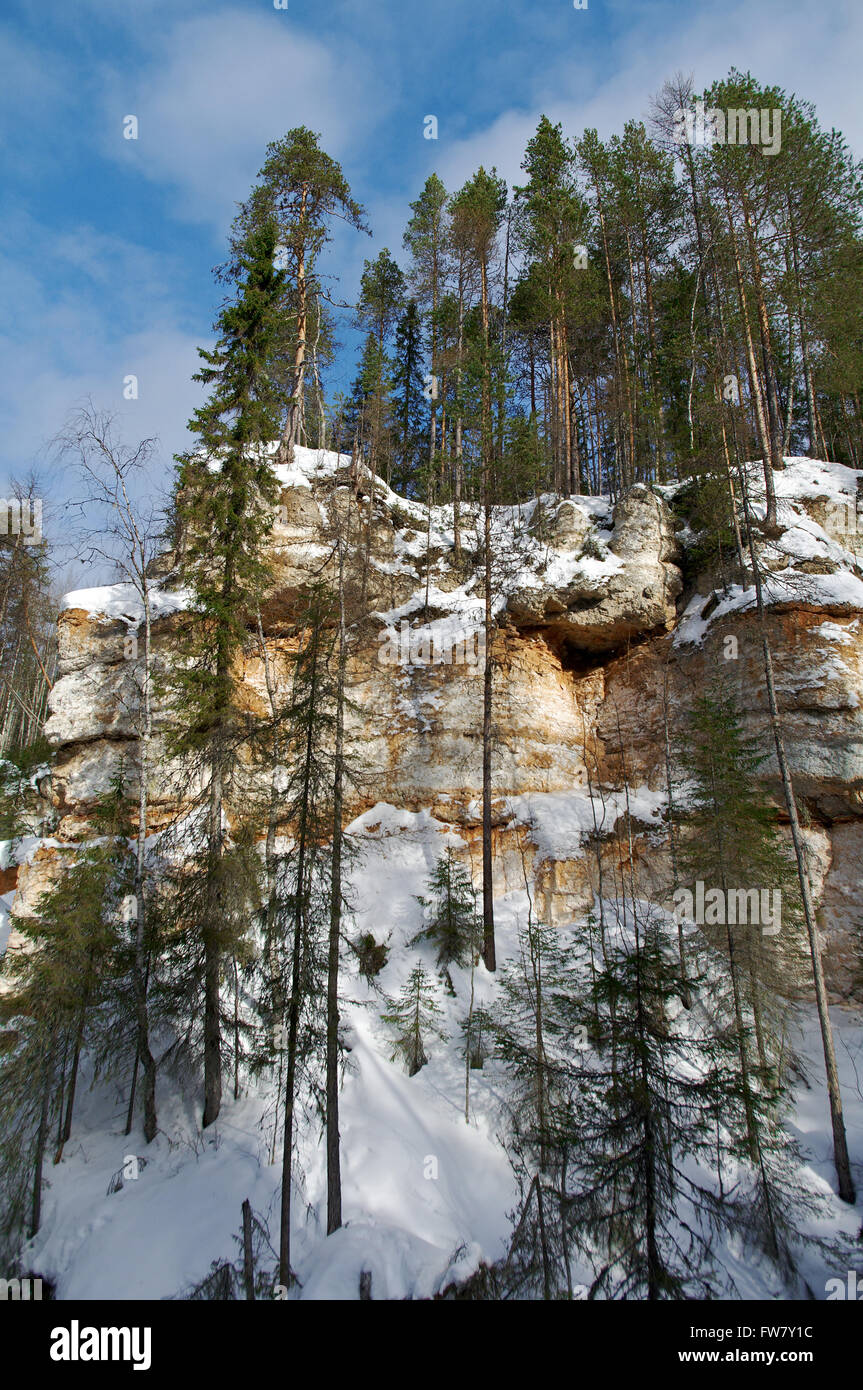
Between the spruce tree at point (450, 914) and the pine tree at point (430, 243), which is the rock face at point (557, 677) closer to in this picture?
the spruce tree at point (450, 914)

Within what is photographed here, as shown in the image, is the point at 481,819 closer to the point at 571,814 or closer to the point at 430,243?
the point at 571,814

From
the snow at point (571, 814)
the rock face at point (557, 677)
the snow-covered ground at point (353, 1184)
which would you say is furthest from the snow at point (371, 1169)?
the snow at point (571, 814)

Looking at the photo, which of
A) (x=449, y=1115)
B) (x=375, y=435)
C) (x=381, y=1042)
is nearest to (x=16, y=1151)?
(x=381, y=1042)

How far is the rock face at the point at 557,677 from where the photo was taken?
15320 millimetres

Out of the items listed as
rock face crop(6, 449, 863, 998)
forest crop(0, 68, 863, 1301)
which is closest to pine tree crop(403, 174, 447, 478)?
forest crop(0, 68, 863, 1301)

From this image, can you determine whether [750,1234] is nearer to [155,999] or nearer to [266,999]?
[266,999]

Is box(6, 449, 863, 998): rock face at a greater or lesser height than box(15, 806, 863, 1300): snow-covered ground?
greater

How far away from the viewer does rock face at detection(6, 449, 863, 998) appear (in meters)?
15.3

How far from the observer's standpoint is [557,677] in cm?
2005

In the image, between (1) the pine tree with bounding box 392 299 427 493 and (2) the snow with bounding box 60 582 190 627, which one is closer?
(2) the snow with bounding box 60 582 190 627

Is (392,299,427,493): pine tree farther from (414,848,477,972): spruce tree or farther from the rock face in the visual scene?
(414,848,477,972): spruce tree

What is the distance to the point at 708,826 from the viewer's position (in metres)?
13.3

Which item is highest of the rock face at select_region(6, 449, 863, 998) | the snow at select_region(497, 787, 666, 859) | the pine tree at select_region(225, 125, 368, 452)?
the pine tree at select_region(225, 125, 368, 452)

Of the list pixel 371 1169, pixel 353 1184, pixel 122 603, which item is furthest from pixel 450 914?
pixel 122 603
